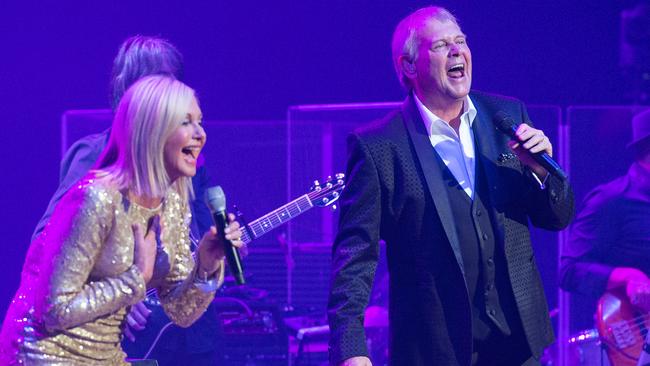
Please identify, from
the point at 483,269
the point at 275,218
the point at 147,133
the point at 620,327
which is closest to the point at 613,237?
the point at 620,327

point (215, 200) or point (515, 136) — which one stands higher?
point (515, 136)

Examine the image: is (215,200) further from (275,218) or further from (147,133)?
(275,218)

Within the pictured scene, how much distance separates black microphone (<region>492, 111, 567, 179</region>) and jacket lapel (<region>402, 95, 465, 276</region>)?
0.81 ft

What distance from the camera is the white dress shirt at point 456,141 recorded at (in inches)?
137

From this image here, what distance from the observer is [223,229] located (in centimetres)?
275

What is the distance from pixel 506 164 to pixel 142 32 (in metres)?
4.67

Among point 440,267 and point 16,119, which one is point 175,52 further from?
point 16,119

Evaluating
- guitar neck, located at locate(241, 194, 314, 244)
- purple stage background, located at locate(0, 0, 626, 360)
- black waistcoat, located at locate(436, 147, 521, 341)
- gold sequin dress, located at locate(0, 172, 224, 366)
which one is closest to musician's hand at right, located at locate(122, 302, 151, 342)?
guitar neck, located at locate(241, 194, 314, 244)

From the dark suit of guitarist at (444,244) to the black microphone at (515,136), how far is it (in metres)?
0.07

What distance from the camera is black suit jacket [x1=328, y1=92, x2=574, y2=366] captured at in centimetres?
331

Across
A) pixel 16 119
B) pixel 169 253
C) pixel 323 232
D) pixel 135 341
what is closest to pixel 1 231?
pixel 16 119

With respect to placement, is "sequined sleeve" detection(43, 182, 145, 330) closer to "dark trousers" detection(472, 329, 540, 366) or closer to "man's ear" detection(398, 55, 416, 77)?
"dark trousers" detection(472, 329, 540, 366)

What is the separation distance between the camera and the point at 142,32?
7.54 metres

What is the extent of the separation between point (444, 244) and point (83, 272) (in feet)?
3.90
